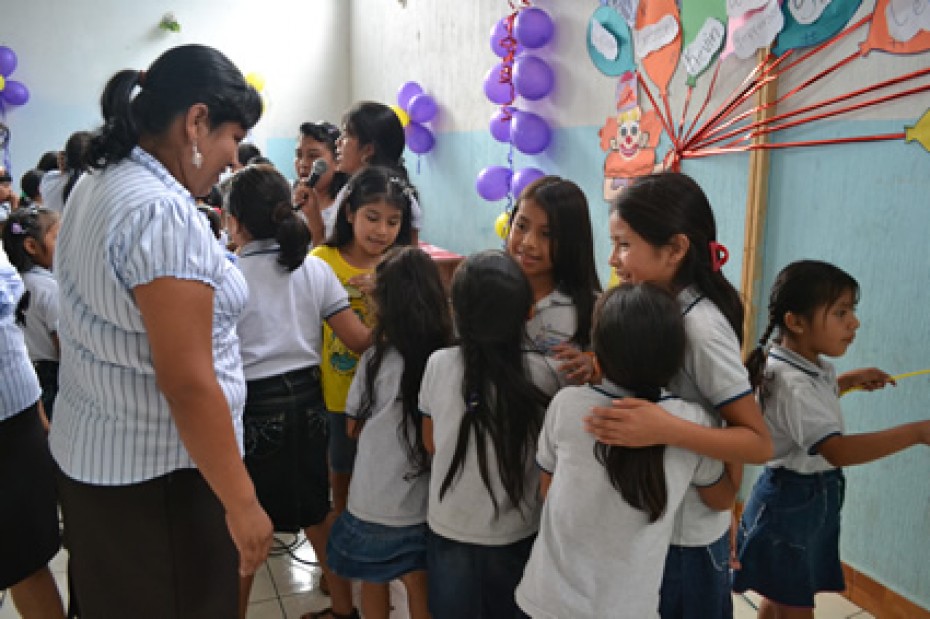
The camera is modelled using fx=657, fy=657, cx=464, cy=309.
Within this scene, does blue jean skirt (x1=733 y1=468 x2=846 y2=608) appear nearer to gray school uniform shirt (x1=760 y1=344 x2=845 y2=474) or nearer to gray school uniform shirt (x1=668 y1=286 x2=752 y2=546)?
gray school uniform shirt (x1=760 y1=344 x2=845 y2=474)

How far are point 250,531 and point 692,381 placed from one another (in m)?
0.80

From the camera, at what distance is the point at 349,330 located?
5.70ft

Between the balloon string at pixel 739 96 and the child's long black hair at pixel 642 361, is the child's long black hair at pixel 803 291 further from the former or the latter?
the balloon string at pixel 739 96

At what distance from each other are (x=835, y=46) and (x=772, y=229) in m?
0.57

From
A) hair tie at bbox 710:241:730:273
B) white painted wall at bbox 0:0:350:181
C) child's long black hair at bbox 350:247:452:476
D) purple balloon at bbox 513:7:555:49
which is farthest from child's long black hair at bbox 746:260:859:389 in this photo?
white painted wall at bbox 0:0:350:181

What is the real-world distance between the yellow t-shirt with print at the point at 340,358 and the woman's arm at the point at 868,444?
1.18 metres

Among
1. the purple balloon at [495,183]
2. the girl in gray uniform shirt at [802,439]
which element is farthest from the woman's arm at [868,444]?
the purple balloon at [495,183]

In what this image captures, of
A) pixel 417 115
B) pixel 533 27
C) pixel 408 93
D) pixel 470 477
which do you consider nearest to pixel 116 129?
pixel 470 477

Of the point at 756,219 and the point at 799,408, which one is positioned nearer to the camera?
the point at 799,408

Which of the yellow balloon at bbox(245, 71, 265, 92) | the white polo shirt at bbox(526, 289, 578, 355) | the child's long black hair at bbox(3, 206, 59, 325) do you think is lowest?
the white polo shirt at bbox(526, 289, 578, 355)

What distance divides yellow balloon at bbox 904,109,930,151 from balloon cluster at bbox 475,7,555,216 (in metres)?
1.74

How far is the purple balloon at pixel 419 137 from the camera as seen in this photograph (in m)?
4.76

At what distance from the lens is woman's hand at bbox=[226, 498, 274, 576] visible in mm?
1003

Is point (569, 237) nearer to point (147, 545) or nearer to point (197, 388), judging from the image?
point (197, 388)
